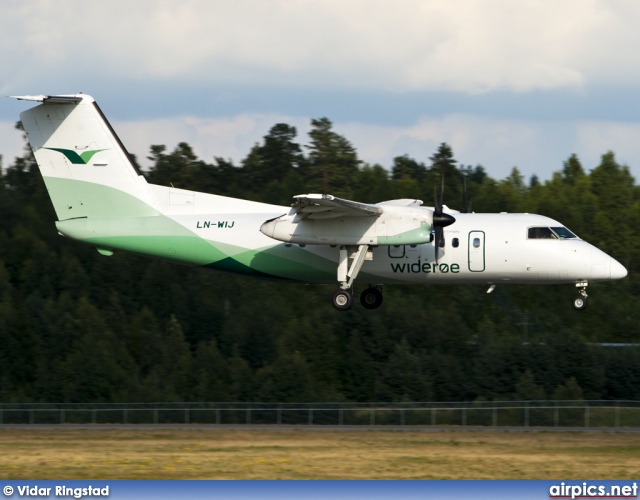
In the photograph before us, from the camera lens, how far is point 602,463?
2502 cm

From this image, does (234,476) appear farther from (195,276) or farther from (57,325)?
(195,276)

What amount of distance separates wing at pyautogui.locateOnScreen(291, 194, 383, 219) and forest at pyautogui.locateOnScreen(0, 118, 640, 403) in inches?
1098

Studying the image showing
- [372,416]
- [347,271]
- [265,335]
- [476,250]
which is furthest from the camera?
[265,335]

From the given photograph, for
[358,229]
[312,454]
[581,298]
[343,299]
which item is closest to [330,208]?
[358,229]

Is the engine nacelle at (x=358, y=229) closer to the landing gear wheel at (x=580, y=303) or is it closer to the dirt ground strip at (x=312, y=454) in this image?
the landing gear wheel at (x=580, y=303)

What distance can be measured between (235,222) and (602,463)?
11028mm

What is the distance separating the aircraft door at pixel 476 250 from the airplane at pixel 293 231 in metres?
0.03

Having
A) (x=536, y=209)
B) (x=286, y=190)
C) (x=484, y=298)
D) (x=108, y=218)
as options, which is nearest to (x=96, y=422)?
(x=108, y=218)

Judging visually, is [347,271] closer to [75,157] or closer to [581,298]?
[581,298]

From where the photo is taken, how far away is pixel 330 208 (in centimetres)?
2533

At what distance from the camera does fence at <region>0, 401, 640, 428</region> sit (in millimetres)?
35969

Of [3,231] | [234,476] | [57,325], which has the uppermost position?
[3,231]

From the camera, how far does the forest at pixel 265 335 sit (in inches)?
2290

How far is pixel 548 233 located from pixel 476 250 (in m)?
1.90
